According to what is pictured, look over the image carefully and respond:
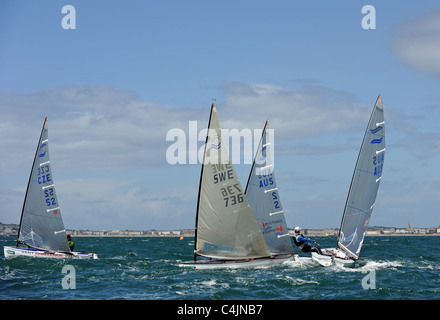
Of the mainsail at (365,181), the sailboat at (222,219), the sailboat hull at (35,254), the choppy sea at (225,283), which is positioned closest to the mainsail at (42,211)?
the sailboat hull at (35,254)

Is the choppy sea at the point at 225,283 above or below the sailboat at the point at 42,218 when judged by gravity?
below

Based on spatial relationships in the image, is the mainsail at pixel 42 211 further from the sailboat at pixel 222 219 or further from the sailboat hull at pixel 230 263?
the sailboat at pixel 222 219

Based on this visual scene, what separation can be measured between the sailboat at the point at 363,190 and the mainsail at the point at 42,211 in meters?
20.5

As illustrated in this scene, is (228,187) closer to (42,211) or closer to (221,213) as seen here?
(221,213)

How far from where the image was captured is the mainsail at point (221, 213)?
1345 inches

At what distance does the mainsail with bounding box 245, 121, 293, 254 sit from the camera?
38.1 m

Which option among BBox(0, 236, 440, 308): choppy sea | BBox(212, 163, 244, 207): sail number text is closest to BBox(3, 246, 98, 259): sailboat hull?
BBox(0, 236, 440, 308): choppy sea

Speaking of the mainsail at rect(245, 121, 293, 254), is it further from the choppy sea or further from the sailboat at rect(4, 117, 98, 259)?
the sailboat at rect(4, 117, 98, 259)

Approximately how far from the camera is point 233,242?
35.3 m

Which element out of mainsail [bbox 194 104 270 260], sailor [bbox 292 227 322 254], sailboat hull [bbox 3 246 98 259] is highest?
mainsail [bbox 194 104 270 260]

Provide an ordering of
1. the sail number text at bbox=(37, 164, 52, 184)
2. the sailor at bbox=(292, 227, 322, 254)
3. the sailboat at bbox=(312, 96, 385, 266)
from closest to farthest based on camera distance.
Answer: the sailboat at bbox=(312, 96, 385, 266)
the sailor at bbox=(292, 227, 322, 254)
the sail number text at bbox=(37, 164, 52, 184)

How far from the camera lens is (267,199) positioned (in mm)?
38281
